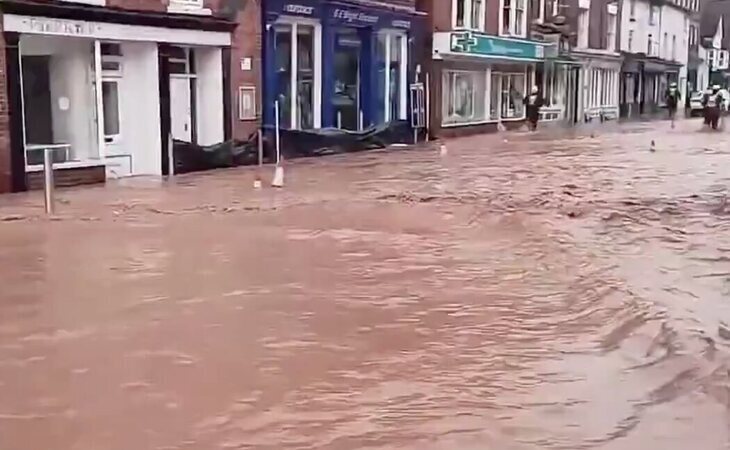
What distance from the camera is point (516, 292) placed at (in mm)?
9734

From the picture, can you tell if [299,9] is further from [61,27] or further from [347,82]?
[61,27]

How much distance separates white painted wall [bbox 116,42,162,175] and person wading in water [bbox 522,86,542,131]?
23077 millimetres

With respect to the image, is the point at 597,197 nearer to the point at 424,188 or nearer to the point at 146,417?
the point at 424,188

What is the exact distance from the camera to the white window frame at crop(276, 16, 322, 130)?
2738 cm

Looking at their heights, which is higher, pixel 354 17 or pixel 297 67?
pixel 354 17

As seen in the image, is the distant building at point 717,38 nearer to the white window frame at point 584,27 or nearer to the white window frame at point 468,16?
the white window frame at point 584,27

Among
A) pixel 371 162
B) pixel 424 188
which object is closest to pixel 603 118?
pixel 371 162

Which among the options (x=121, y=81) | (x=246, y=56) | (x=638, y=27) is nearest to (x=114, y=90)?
(x=121, y=81)

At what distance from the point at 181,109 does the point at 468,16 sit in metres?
18.0

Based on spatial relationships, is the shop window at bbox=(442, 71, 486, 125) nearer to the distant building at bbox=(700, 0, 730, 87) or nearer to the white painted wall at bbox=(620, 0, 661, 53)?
the white painted wall at bbox=(620, 0, 661, 53)

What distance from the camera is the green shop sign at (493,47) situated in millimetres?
36294

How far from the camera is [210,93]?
79.4ft

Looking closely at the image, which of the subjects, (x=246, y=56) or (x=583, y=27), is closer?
(x=246, y=56)

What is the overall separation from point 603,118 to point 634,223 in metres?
42.5
